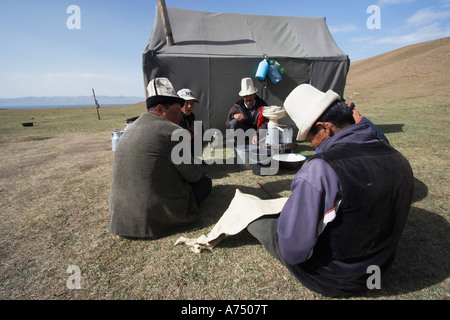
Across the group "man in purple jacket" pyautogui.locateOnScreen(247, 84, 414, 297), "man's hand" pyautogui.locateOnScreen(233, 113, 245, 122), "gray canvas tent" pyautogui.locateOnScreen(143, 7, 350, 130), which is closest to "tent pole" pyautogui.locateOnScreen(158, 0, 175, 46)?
"gray canvas tent" pyautogui.locateOnScreen(143, 7, 350, 130)

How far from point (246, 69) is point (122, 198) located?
4.93m

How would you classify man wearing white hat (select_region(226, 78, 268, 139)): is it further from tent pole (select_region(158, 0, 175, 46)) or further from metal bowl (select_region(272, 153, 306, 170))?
tent pole (select_region(158, 0, 175, 46))

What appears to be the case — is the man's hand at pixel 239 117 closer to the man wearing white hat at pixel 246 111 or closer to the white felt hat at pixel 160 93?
the man wearing white hat at pixel 246 111

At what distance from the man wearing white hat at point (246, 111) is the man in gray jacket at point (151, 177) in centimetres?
290

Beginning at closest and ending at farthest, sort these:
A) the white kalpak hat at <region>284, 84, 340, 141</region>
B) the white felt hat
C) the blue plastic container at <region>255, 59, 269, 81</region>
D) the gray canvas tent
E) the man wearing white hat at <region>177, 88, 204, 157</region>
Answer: the white kalpak hat at <region>284, 84, 340, 141</region> → the white felt hat → the man wearing white hat at <region>177, 88, 204, 157</region> → the gray canvas tent → the blue plastic container at <region>255, 59, 269, 81</region>

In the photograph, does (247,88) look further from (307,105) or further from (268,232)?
(268,232)

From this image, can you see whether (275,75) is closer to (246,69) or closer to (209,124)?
(246,69)

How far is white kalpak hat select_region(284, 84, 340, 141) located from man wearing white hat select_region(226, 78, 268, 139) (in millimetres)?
3506

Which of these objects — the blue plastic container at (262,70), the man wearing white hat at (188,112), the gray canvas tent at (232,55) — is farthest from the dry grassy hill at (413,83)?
the man wearing white hat at (188,112)

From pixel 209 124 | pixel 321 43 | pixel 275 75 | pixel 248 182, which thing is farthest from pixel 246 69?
pixel 248 182

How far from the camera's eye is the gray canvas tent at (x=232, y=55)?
5.62 m

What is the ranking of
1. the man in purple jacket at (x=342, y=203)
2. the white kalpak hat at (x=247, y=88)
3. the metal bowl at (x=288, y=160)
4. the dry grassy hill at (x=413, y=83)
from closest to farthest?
the man in purple jacket at (x=342, y=203)
the metal bowl at (x=288, y=160)
the white kalpak hat at (x=247, y=88)
the dry grassy hill at (x=413, y=83)

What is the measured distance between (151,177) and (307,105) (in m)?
1.48

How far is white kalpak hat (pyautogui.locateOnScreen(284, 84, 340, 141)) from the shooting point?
146cm
